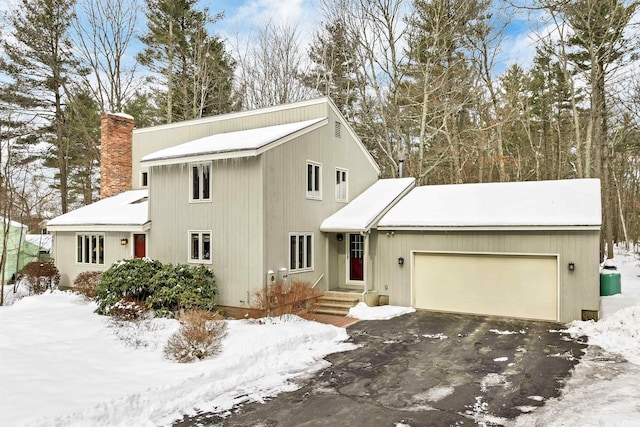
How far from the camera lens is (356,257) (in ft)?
46.6

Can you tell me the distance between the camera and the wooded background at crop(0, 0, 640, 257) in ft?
67.3

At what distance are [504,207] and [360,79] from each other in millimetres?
14254

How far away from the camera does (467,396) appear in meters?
6.29

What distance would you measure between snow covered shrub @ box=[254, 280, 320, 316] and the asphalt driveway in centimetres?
174

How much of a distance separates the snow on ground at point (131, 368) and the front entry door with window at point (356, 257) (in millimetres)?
3930

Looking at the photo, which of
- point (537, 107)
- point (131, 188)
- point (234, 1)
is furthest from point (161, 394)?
point (537, 107)

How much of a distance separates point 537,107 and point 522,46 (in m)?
6.19

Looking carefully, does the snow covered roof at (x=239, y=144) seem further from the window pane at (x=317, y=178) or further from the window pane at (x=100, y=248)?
the window pane at (x=100, y=248)

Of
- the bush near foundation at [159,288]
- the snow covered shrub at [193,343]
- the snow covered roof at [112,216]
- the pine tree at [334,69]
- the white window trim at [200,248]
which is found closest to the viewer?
the snow covered shrub at [193,343]

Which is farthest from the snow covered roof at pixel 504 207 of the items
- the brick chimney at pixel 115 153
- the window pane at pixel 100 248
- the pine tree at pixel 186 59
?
the pine tree at pixel 186 59

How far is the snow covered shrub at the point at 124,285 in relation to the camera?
11289mm

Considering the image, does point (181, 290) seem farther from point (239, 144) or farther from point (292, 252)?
point (239, 144)

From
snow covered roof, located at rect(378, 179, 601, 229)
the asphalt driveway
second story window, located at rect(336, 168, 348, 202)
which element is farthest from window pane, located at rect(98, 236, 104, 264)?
snow covered roof, located at rect(378, 179, 601, 229)

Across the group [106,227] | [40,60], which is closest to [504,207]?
[106,227]
